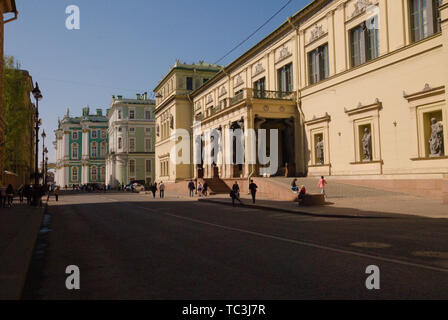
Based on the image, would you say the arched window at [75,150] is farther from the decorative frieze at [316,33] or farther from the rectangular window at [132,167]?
the decorative frieze at [316,33]

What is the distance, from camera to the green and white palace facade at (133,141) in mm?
86125

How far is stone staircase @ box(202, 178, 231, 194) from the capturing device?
37522mm

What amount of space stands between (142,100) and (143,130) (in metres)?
7.14

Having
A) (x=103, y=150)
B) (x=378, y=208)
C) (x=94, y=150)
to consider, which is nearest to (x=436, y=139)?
(x=378, y=208)

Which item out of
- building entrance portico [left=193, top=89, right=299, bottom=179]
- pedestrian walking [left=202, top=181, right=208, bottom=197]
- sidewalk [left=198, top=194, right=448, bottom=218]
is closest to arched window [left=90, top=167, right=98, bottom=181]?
building entrance portico [left=193, top=89, right=299, bottom=179]

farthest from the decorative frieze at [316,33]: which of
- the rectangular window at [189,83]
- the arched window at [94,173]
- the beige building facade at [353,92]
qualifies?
the arched window at [94,173]

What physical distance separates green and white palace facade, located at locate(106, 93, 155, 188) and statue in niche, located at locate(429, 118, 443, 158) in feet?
230

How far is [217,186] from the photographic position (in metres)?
38.1

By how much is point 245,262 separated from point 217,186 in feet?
102

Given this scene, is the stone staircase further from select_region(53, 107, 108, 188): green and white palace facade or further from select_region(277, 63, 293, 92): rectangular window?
select_region(53, 107, 108, 188): green and white palace facade

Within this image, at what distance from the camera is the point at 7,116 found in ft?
138

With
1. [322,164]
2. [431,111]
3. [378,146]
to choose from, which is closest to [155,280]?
[431,111]

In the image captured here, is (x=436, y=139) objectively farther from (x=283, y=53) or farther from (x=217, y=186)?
(x=217, y=186)

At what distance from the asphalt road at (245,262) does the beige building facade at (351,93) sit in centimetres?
1165
